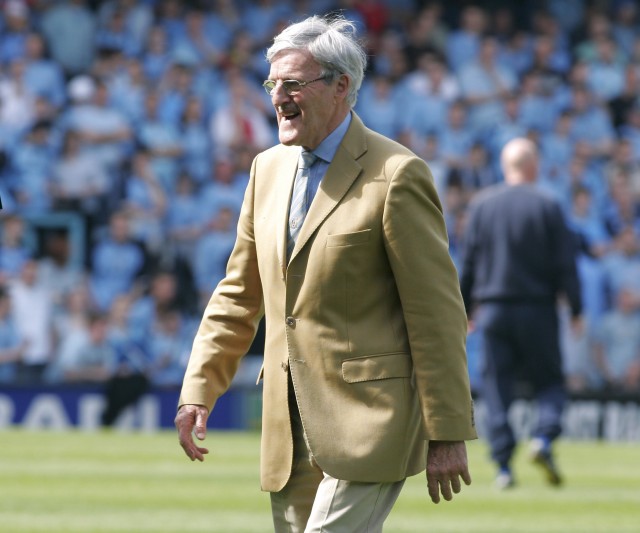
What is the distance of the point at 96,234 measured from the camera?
17938 mm

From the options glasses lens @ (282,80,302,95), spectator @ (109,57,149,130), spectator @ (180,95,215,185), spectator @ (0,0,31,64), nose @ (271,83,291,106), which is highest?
glasses lens @ (282,80,302,95)

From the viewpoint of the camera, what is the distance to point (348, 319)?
470 centimetres

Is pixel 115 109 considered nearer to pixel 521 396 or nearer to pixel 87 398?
pixel 87 398

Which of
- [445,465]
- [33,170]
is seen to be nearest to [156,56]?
[33,170]

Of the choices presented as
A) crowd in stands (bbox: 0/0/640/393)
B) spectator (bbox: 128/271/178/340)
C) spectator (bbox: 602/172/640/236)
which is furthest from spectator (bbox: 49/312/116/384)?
spectator (bbox: 602/172/640/236)

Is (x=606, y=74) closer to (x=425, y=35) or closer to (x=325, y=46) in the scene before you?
(x=425, y=35)

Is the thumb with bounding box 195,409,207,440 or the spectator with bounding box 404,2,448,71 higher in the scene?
the thumb with bounding box 195,409,207,440

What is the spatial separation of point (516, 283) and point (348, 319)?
6.47 m

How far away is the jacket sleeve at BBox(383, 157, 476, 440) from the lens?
460 cm

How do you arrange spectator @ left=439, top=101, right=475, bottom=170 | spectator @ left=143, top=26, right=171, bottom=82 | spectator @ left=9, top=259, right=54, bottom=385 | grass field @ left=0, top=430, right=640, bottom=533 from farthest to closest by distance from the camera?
spectator @ left=439, top=101, right=475, bottom=170 → spectator @ left=143, top=26, right=171, bottom=82 → spectator @ left=9, top=259, right=54, bottom=385 → grass field @ left=0, top=430, right=640, bottom=533

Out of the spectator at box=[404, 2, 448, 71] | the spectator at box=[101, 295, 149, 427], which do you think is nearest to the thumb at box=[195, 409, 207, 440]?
the spectator at box=[101, 295, 149, 427]

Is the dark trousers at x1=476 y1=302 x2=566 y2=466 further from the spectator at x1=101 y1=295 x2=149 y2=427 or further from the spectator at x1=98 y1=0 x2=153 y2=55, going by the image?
the spectator at x1=98 y1=0 x2=153 y2=55

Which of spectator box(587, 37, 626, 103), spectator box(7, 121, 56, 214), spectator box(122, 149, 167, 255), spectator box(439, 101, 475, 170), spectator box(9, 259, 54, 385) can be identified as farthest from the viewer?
spectator box(587, 37, 626, 103)

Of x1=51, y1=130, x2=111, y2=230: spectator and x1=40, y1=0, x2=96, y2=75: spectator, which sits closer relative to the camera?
x1=51, y1=130, x2=111, y2=230: spectator
